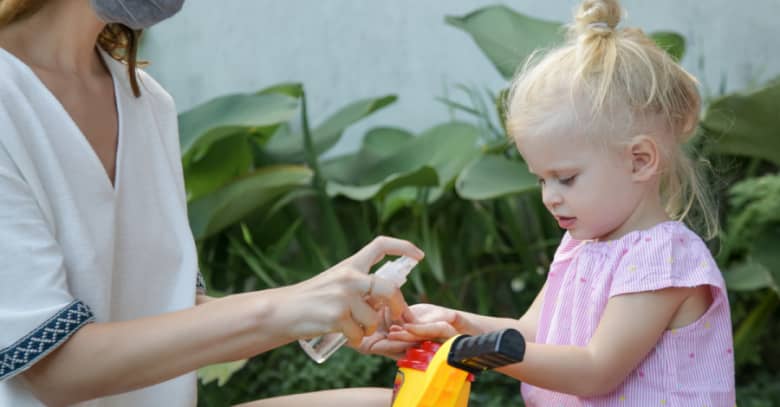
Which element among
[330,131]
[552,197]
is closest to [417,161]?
[330,131]

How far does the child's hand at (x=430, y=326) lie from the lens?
1559 millimetres

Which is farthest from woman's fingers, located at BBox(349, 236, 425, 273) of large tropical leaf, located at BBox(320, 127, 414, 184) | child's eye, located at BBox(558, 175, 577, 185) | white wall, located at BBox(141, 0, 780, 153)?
white wall, located at BBox(141, 0, 780, 153)

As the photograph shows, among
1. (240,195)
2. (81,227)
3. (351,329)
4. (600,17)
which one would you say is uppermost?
(600,17)

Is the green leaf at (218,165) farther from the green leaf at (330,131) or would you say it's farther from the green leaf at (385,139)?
the green leaf at (385,139)

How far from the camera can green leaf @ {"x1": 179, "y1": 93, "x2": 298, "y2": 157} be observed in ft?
9.70

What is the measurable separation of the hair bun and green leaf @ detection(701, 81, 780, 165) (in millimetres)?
1202

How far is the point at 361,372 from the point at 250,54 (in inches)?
47.1

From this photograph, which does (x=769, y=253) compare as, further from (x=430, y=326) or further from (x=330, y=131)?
(x=430, y=326)

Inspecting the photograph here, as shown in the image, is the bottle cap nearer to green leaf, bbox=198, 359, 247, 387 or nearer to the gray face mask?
the gray face mask

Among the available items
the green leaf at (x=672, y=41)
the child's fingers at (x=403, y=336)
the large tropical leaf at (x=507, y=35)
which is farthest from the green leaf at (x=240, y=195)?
the child's fingers at (x=403, y=336)

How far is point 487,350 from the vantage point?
1.21 metres

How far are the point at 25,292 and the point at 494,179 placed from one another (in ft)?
5.60

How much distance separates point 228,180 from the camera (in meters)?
3.20

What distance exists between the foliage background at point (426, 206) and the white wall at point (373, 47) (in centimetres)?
13
